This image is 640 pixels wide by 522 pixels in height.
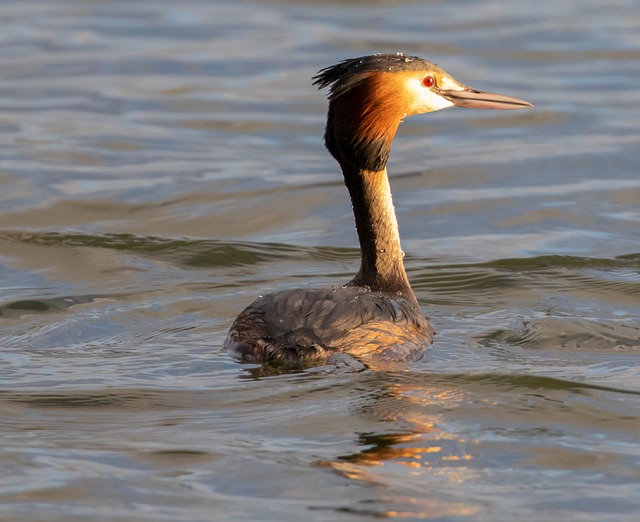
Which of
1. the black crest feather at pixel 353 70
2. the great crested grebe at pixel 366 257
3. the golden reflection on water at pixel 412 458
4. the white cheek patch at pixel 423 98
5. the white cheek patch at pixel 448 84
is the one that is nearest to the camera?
the golden reflection on water at pixel 412 458

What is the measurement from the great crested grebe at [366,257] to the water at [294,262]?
14cm

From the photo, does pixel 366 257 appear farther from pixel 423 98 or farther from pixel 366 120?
pixel 423 98

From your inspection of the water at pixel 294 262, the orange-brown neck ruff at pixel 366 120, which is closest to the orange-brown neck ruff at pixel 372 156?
the orange-brown neck ruff at pixel 366 120

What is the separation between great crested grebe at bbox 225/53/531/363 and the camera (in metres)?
6.87

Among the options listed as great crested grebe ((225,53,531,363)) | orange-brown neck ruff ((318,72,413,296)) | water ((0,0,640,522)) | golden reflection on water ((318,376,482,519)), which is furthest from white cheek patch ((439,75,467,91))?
golden reflection on water ((318,376,482,519))

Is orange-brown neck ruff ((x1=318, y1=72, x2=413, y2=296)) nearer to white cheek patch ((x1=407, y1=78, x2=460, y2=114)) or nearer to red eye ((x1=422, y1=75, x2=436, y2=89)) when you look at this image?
white cheek patch ((x1=407, y1=78, x2=460, y2=114))

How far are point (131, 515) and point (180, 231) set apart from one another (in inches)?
216

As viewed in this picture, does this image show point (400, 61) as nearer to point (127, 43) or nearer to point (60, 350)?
point (60, 350)

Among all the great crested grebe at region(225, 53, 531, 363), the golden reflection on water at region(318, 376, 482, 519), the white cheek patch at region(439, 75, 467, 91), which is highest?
the white cheek patch at region(439, 75, 467, 91)

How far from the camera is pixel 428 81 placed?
7.98 meters

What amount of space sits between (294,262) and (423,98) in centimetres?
224

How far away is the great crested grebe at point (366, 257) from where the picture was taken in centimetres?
687

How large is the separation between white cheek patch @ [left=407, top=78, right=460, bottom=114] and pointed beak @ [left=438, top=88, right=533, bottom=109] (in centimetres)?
4

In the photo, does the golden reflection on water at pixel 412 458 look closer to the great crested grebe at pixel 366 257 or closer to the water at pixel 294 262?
the water at pixel 294 262
